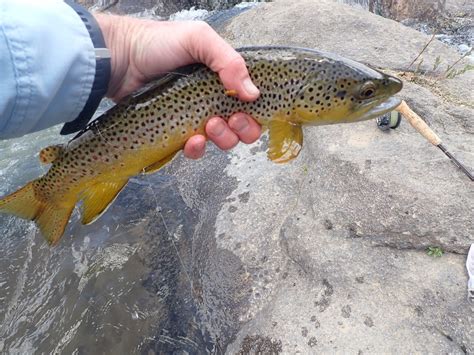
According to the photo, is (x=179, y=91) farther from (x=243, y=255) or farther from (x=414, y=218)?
(x=414, y=218)

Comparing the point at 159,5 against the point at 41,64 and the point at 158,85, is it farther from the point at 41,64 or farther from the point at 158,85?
the point at 41,64

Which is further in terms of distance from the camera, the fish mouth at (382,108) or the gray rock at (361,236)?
the gray rock at (361,236)

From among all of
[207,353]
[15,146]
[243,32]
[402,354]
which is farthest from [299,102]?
[243,32]

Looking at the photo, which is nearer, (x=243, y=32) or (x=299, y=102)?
(x=299, y=102)

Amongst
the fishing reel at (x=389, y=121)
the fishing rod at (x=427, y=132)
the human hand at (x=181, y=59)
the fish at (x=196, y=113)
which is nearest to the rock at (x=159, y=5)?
the fishing reel at (x=389, y=121)

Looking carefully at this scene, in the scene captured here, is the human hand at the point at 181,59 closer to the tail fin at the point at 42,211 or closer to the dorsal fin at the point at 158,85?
the dorsal fin at the point at 158,85

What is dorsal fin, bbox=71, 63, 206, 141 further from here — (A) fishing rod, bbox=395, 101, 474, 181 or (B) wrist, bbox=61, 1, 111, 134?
(A) fishing rod, bbox=395, 101, 474, 181
